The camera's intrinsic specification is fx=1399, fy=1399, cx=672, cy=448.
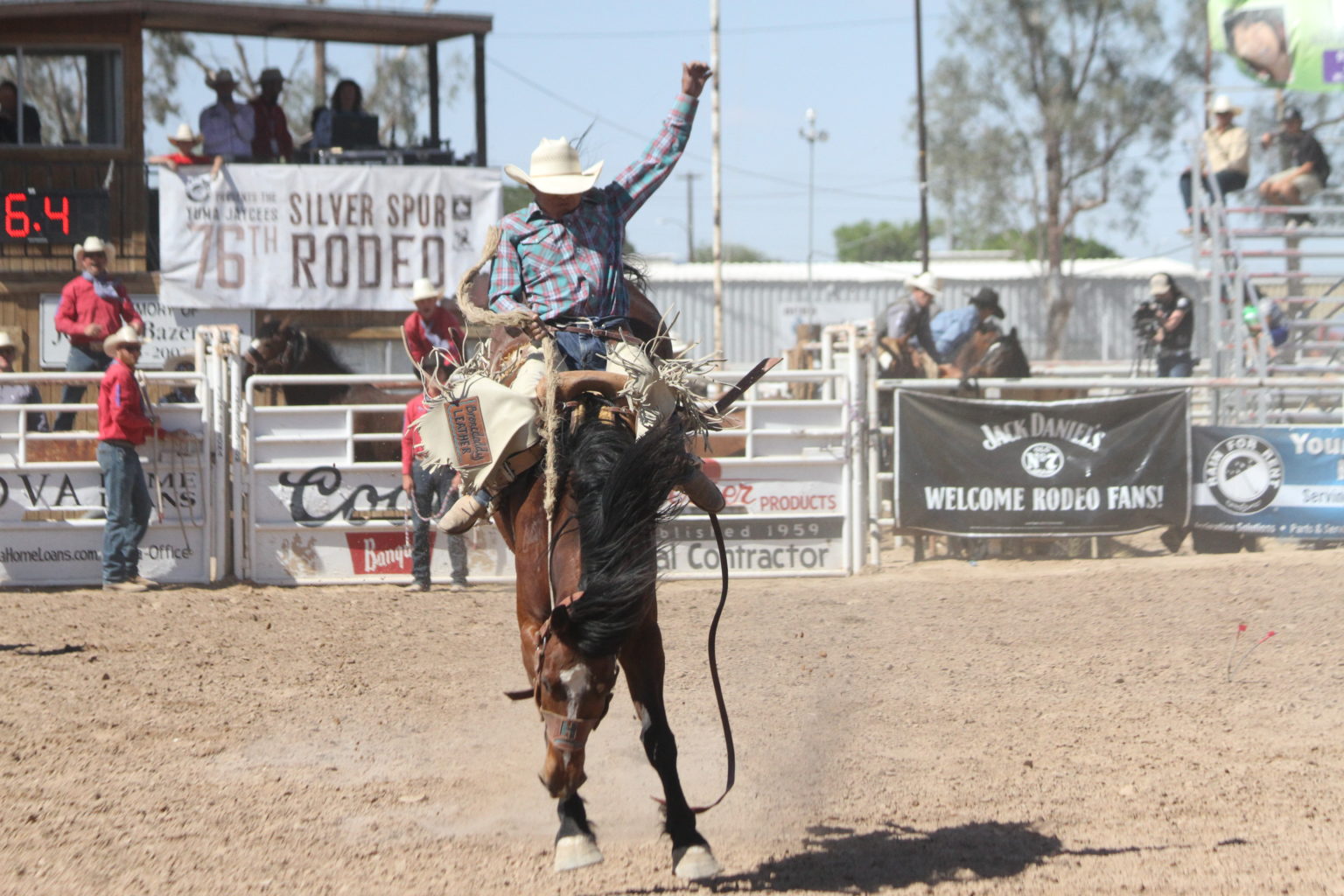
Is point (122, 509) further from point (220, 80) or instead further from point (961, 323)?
point (961, 323)

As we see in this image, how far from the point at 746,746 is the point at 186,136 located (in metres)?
10.5

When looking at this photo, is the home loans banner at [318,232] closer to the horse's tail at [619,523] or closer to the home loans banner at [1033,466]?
the home loans banner at [1033,466]

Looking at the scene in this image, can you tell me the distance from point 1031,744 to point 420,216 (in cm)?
1037

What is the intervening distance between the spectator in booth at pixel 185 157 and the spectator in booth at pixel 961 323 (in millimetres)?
7278

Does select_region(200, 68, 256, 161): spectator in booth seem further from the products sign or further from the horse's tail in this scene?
the horse's tail

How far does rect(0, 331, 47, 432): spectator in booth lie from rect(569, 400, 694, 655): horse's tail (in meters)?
7.89

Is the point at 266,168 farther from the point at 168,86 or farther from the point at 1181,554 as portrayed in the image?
the point at 168,86

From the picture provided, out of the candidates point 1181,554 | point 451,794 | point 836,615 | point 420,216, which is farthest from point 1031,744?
point 420,216

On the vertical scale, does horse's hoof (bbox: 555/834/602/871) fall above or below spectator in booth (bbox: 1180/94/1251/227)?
below

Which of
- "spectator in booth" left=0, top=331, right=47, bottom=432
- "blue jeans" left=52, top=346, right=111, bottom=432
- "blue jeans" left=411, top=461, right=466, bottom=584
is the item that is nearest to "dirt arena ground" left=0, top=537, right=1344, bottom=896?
"blue jeans" left=411, top=461, right=466, bottom=584

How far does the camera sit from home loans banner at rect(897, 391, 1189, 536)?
35.1 ft

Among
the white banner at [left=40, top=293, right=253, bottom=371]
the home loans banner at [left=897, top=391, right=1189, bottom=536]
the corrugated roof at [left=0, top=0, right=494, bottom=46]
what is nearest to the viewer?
the home loans banner at [left=897, top=391, right=1189, bottom=536]

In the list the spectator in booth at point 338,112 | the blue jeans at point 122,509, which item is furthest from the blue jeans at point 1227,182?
the blue jeans at point 122,509

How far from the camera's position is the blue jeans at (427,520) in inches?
395
